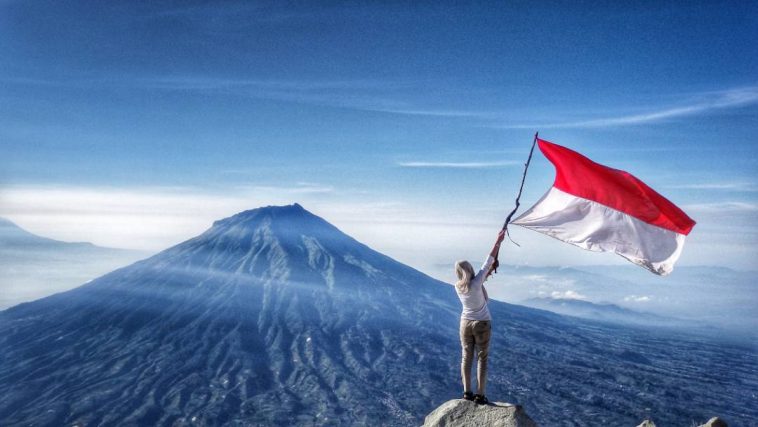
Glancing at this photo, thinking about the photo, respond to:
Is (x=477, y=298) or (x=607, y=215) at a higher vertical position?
(x=607, y=215)

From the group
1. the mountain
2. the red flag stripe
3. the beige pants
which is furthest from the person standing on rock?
the mountain

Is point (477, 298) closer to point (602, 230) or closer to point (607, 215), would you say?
point (602, 230)

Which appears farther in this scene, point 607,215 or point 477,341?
point 607,215

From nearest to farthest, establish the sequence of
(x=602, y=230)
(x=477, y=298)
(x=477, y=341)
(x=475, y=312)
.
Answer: (x=477, y=298) → (x=475, y=312) → (x=477, y=341) → (x=602, y=230)

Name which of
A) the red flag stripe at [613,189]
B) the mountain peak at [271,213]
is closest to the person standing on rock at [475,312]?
the red flag stripe at [613,189]

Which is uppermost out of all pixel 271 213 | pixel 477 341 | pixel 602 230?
pixel 271 213

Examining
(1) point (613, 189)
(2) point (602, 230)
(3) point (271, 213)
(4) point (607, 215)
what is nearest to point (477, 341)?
(2) point (602, 230)

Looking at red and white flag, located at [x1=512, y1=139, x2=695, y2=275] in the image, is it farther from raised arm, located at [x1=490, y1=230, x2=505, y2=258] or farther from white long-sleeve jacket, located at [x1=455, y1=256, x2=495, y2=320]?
white long-sleeve jacket, located at [x1=455, y1=256, x2=495, y2=320]

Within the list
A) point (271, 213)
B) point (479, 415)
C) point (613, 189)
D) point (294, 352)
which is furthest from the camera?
point (271, 213)
